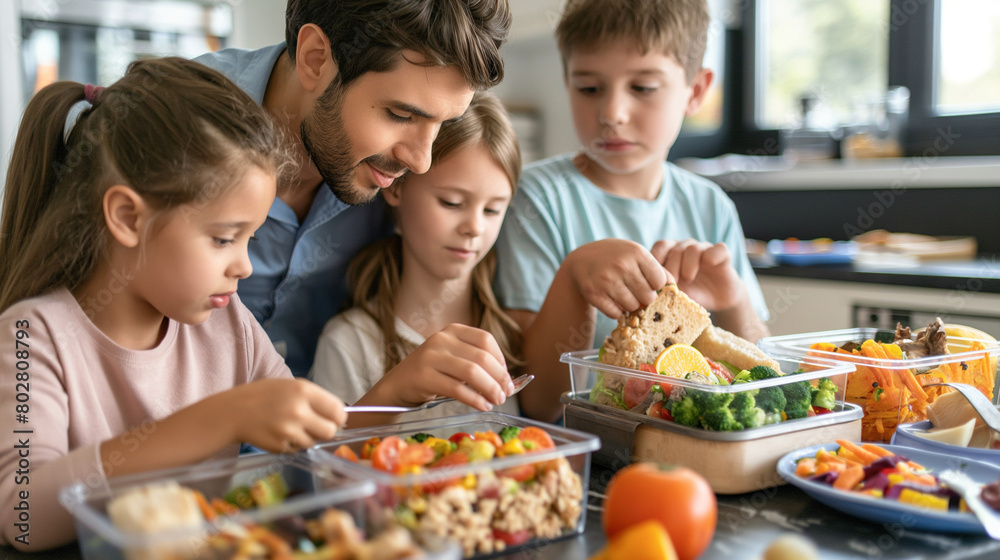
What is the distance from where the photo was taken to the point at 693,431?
932 mm

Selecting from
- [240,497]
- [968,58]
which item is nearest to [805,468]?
[240,497]

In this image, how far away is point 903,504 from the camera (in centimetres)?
81

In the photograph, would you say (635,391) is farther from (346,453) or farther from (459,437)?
(346,453)

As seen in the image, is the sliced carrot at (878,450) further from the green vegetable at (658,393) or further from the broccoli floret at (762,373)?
the green vegetable at (658,393)

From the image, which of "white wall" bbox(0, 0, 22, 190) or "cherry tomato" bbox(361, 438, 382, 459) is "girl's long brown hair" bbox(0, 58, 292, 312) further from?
"white wall" bbox(0, 0, 22, 190)

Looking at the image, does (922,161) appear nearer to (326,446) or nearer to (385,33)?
(385,33)

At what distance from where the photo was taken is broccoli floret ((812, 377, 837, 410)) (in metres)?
1.03

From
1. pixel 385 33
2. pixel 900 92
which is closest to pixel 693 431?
pixel 385 33

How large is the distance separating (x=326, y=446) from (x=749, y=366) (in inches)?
23.1

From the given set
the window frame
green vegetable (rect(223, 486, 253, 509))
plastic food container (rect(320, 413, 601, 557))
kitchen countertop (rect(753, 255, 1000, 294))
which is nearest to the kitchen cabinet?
kitchen countertop (rect(753, 255, 1000, 294))

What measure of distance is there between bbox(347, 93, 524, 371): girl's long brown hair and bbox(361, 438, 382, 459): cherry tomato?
674 mm

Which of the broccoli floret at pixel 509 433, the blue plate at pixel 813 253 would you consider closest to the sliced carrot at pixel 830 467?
the broccoli floret at pixel 509 433

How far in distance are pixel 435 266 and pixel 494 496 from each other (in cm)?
84

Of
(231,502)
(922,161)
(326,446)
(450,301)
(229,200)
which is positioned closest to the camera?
(231,502)
